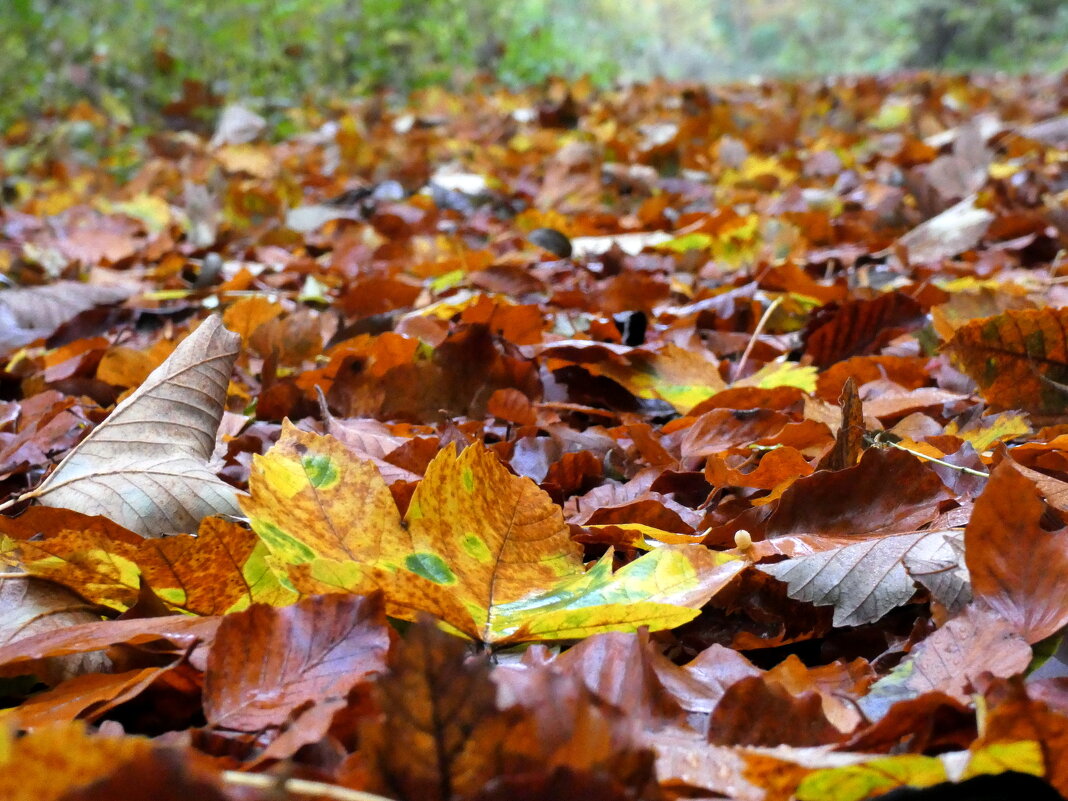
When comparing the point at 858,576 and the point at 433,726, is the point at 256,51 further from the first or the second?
the point at 433,726

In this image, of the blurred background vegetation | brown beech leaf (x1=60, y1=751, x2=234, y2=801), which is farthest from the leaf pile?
the blurred background vegetation

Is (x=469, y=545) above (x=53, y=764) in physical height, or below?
below

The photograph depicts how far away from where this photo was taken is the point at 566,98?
449 cm

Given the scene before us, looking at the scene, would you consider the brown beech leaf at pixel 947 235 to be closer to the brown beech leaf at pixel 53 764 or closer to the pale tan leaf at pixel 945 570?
the pale tan leaf at pixel 945 570

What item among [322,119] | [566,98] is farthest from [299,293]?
[322,119]

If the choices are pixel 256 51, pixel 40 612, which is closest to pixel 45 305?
pixel 40 612

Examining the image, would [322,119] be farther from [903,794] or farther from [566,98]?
[903,794]

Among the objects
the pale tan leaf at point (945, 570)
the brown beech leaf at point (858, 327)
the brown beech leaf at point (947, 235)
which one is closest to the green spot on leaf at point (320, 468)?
the pale tan leaf at point (945, 570)

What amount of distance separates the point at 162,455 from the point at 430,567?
290 millimetres

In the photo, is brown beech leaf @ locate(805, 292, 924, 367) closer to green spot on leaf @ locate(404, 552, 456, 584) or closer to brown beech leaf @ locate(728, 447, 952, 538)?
brown beech leaf @ locate(728, 447, 952, 538)

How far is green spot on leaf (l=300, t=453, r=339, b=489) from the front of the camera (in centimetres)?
69

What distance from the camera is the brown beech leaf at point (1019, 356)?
3.21 ft

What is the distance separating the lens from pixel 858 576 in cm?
70

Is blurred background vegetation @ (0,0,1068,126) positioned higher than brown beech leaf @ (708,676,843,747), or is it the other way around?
brown beech leaf @ (708,676,843,747)
